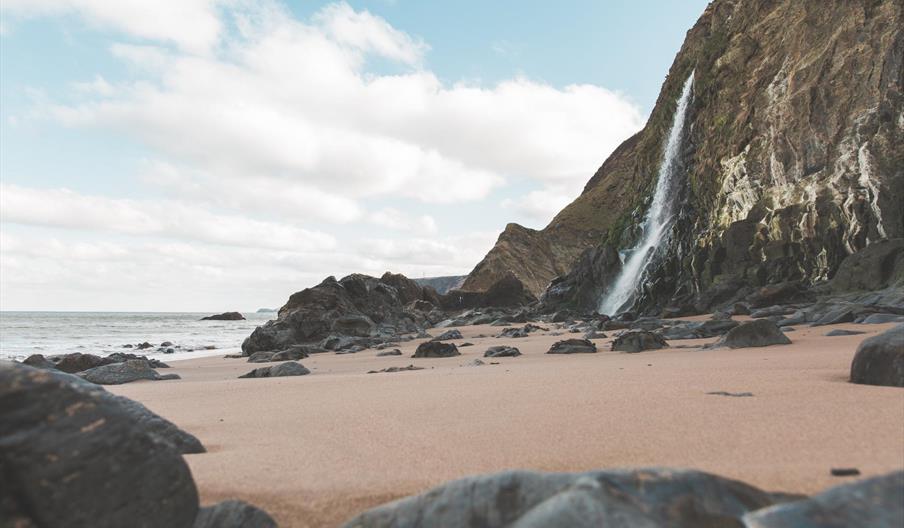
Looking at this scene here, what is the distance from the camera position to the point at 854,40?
672 inches

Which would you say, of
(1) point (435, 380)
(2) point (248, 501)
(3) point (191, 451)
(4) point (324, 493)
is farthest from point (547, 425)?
(1) point (435, 380)

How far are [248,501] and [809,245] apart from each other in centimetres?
1872

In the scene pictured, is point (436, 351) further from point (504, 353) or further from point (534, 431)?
point (534, 431)

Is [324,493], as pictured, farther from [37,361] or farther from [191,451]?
[37,361]

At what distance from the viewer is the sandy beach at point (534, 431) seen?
5.86 feet

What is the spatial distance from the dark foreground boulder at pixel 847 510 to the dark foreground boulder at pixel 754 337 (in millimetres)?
5437

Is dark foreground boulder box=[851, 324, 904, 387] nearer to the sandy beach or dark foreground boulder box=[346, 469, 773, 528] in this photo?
the sandy beach

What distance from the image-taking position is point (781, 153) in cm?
1889

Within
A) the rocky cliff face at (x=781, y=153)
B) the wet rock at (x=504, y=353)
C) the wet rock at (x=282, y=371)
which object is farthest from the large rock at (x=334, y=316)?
the rocky cliff face at (x=781, y=153)

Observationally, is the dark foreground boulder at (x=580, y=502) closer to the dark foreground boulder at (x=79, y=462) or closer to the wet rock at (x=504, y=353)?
the dark foreground boulder at (x=79, y=462)

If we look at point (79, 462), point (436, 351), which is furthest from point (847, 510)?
point (436, 351)

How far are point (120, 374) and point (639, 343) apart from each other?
664 centimetres

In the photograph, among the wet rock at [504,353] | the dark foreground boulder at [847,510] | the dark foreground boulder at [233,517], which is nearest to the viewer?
the dark foreground boulder at [847,510]

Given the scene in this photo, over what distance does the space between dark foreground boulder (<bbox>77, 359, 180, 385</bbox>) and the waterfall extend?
21.4 metres
